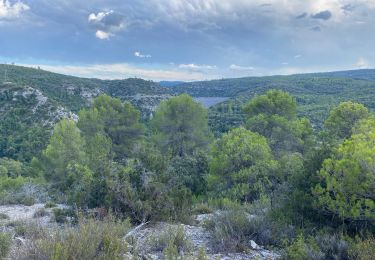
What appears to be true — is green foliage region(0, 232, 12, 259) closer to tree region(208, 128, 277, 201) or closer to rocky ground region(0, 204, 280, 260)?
rocky ground region(0, 204, 280, 260)

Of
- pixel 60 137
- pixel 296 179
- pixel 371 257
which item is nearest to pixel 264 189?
pixel 296 179

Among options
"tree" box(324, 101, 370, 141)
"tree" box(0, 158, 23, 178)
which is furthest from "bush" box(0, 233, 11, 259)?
"tree" box(0, 158, 23, 178)

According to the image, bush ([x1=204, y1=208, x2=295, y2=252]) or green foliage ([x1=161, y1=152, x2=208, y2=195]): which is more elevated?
bush ([x1=204, y1=208, x2=295, y2=252])

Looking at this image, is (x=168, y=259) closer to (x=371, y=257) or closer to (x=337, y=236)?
(x=371, y=257)

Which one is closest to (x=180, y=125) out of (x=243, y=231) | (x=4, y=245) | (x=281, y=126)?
(x=281, y=126)

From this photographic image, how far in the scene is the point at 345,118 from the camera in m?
19.3

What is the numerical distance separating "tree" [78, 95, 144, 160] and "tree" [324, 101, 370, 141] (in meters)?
11.8

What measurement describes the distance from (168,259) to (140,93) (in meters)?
72.9

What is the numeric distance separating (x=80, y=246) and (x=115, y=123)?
20.6 metres

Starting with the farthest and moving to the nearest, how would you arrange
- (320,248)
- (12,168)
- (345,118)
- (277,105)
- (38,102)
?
(38,102), (12,168), (277,105), (345,118), (320,248)

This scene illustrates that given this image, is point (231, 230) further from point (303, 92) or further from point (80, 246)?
point (303, 92)

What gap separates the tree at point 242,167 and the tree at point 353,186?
6464mm

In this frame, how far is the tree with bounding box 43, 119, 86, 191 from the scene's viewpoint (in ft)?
69.7

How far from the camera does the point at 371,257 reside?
4688 mm
